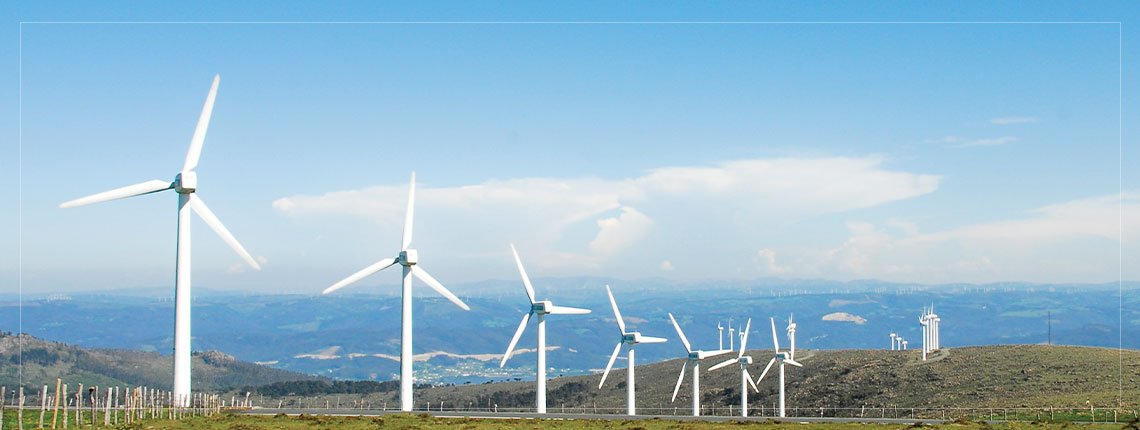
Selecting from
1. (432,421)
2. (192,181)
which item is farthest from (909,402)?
(192,181)

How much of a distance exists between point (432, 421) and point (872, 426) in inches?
1262

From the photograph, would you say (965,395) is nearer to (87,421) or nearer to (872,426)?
(872,426)


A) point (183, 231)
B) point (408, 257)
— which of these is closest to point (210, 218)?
point (183, 231)

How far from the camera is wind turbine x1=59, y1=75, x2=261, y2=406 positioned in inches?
3381

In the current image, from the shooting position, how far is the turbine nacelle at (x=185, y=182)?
89688mm

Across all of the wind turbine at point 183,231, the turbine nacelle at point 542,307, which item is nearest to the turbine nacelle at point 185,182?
the wind turbine at point 183,231

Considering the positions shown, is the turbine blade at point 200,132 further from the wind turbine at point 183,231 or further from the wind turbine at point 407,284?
the wind turbine at point 407,284

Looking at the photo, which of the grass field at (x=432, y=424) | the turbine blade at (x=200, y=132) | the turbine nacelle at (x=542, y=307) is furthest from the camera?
the turbine nacelle at (x=542, y=307)

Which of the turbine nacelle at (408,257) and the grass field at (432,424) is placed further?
the turbine nacelle at (408,257)

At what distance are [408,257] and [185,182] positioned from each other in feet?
78.9

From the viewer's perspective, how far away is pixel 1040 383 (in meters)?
173

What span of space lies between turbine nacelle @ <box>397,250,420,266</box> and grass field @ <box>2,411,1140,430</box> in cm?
2157

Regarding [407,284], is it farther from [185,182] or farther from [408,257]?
[185,182]

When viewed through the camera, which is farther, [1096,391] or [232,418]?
[1096,391]
